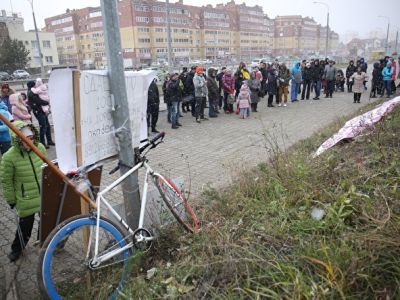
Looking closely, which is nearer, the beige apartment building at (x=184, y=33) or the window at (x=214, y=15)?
the beige apartment building at (x=184, y=33)

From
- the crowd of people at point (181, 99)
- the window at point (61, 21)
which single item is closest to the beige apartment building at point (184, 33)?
the window at point (61, 21)

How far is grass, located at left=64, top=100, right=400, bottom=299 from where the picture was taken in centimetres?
204

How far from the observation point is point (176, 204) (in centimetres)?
347

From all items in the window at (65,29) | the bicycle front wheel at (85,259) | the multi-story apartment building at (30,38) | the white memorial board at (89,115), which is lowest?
the bicycle front wheel at (85,259)

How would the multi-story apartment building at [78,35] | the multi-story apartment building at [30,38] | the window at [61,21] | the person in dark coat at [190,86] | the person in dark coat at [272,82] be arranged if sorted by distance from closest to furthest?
the person in dark coat at [190,86] → the person in dark coat at [272,82] → the multi-story apartment building at [30,38] → the multi-story apartment building at [78,35] → the window at [61,21]

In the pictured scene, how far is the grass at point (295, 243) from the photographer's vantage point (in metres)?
2.04

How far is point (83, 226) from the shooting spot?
2557 mm

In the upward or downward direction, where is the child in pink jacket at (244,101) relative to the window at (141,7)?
downward

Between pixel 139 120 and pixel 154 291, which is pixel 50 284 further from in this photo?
pixel 139 120

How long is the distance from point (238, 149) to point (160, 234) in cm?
526

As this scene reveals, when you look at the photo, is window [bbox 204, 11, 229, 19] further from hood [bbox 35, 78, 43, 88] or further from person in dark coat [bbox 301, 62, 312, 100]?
hood [bbox 35, 78, 43, 88]

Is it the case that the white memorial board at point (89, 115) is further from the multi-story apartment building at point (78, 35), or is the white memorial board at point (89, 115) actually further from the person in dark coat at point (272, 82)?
the multi-story apartment building at point (78, 35)

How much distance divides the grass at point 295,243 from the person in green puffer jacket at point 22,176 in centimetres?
164

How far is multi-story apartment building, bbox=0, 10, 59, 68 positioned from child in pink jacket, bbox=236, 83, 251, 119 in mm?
57346
